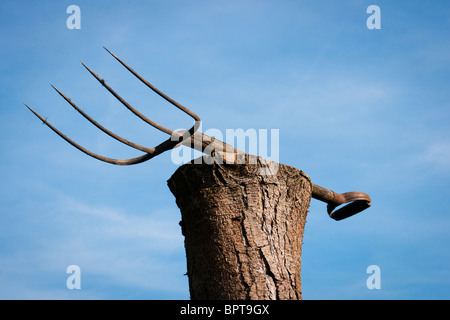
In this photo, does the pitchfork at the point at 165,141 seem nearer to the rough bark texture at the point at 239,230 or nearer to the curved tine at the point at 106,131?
the curved tine at the point at 106,131

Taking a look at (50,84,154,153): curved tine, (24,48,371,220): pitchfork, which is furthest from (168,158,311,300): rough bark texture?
(50,84,154,153): curved tine

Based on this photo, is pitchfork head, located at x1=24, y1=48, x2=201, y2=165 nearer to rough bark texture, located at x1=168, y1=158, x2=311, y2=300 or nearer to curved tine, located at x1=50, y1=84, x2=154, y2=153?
curved tine, located at x1=50, y1=84, x2=154, y2=153

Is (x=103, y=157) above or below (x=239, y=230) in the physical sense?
above

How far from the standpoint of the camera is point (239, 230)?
2391 millimetres

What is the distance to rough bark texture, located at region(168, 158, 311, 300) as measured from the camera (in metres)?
2.33

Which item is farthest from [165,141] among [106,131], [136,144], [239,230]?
[239,230]

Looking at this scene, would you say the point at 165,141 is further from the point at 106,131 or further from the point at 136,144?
the point at 106,131

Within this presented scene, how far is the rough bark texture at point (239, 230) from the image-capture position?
2.33 m

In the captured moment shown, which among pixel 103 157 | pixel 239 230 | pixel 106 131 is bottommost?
pixel 239 230
